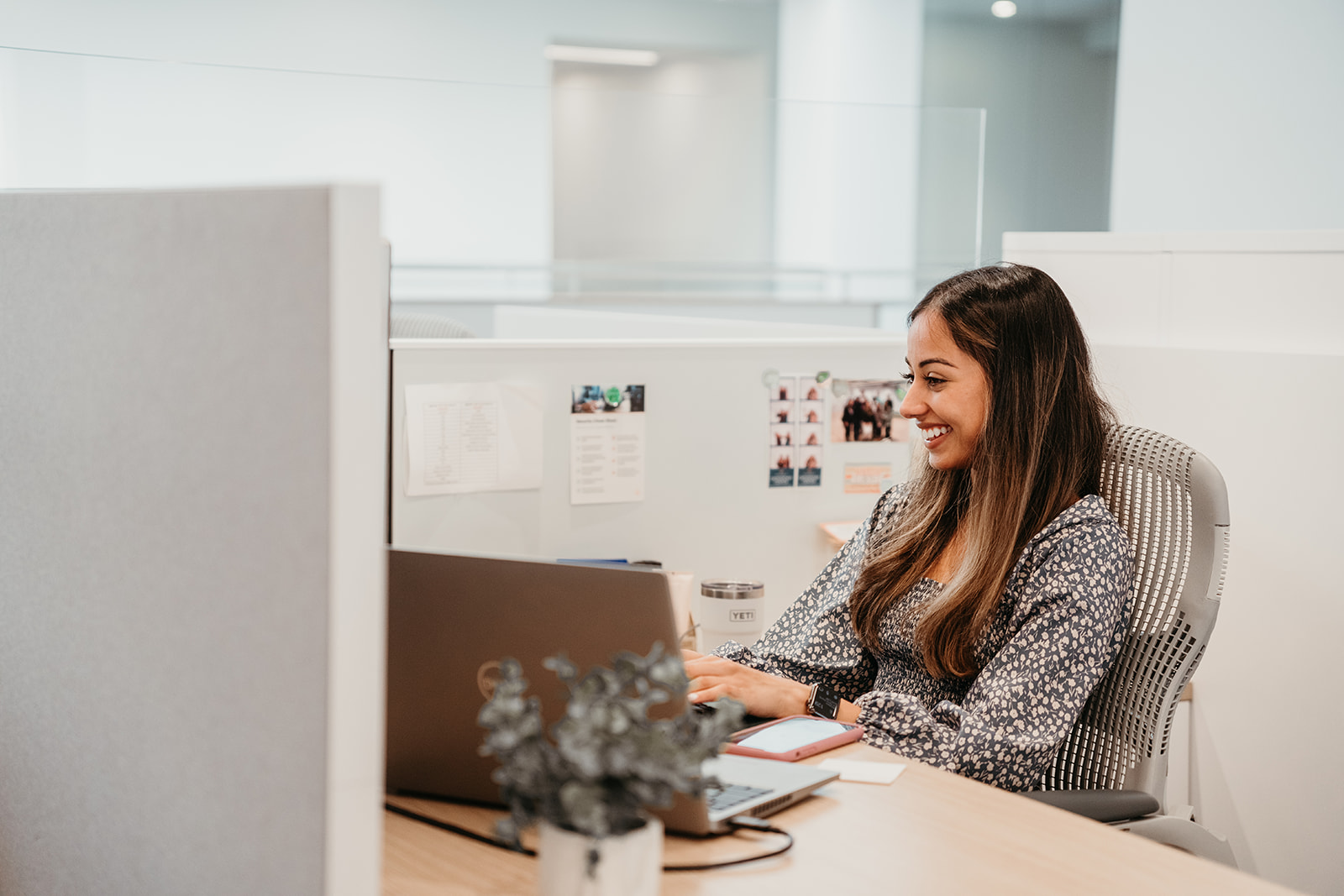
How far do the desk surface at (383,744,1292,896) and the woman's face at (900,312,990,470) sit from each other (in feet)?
1.80

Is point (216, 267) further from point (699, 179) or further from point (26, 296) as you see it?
point (699, 179)

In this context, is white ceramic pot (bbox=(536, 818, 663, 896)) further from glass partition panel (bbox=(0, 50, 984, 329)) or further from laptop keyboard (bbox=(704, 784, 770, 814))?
glass partition panel (bbox=(0, 50, 984, 329))

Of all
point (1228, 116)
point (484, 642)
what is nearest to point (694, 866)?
point (484, 642)

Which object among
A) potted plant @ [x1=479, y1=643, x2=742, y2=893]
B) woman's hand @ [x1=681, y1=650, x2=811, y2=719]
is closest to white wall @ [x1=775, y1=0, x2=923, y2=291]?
woman's hand @ [x1=681, y1=650, x2=811, y2=719]

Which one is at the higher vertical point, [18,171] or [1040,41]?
[1040,41]

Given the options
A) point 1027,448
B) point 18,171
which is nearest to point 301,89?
point 18,171

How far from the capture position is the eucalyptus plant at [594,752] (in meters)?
0.68

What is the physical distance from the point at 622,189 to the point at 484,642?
4.20m

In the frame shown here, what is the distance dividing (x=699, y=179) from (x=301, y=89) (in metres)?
1.86

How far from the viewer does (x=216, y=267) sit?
708mm

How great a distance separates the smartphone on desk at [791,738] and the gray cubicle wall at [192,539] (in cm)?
56

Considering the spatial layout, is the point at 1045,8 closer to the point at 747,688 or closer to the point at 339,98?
the point at 339,98

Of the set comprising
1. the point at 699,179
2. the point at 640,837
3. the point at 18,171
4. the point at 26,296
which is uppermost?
the point at 699,179

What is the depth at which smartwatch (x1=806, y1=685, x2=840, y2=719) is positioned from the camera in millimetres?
1449
